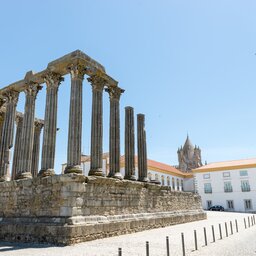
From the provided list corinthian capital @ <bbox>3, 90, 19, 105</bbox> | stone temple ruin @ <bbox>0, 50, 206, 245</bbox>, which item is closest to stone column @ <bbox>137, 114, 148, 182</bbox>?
stone temple ruin @ <bbox>0, 50, 206, 245</bbox>

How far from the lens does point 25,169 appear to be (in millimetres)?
12523

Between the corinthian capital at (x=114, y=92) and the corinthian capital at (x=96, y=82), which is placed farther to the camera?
the corinthian capital at (x=114, y=92)

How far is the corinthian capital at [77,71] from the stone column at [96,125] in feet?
3.68

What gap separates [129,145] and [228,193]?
3059 centimetres

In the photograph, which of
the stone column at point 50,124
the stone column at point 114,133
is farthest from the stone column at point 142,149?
the stone column at point 50,124

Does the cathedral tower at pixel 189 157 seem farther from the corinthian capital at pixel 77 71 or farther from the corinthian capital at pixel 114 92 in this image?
the corinthian capital at pixel 77 71

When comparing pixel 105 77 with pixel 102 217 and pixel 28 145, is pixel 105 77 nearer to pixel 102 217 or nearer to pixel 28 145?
pixel 28 145

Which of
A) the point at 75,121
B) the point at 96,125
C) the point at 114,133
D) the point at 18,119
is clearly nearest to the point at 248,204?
the point at 114,133

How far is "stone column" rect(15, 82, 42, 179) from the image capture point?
1254 cm

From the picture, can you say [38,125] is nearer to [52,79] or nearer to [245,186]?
[52,79]

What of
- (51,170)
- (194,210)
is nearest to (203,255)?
(51,170)

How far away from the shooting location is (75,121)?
11.3m

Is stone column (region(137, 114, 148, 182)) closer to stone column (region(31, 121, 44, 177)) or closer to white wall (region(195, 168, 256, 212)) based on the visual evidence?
stone column (region(31, 121, 44, 177))

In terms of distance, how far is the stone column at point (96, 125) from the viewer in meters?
12.1
